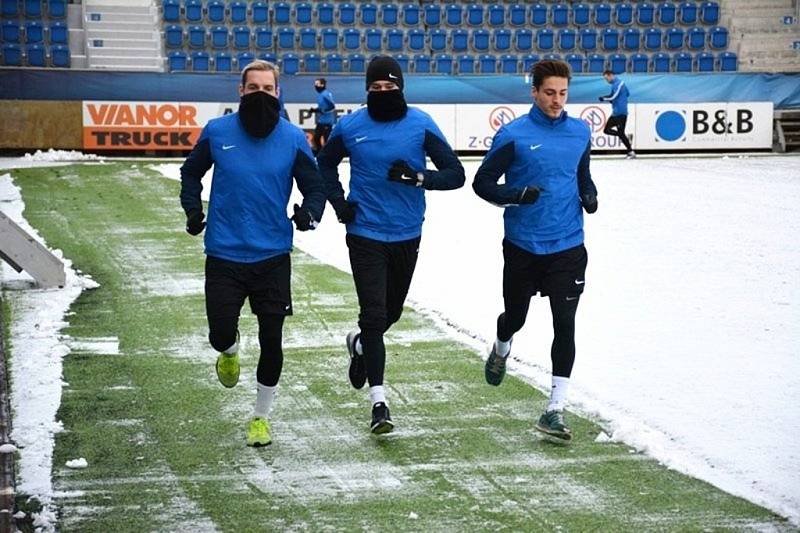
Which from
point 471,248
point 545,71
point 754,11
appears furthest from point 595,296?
point 754,11

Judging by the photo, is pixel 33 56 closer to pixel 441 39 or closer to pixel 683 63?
pixel 441 39

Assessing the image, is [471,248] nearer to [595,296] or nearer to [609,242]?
[609,242]

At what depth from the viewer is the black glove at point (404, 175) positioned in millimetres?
7129

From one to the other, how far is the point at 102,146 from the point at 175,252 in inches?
652

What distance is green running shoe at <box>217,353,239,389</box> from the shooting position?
7.41 metres

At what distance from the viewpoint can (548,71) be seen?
23.9 feet

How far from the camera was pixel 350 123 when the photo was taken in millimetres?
7418

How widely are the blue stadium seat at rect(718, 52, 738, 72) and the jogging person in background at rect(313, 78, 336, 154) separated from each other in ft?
37.7

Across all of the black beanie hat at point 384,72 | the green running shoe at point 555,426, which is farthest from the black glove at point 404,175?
the green running shoe at point 555,426

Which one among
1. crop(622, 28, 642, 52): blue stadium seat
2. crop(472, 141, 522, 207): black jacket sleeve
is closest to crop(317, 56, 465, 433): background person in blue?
crop(472, 141, 522, 207): black jacket sleeve

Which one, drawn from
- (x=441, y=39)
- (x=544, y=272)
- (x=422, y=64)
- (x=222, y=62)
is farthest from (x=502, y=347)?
(x=441, y=39)

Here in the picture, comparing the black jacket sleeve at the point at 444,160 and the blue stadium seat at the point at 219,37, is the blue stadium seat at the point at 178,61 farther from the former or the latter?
the black jacket sleeve at the point at 444,160

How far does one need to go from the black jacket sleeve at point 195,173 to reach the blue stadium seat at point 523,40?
30117mm

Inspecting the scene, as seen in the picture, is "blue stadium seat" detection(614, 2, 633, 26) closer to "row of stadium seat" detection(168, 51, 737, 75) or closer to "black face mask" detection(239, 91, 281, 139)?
"row of stadium seat" detection(168, 51, 737, 75)
